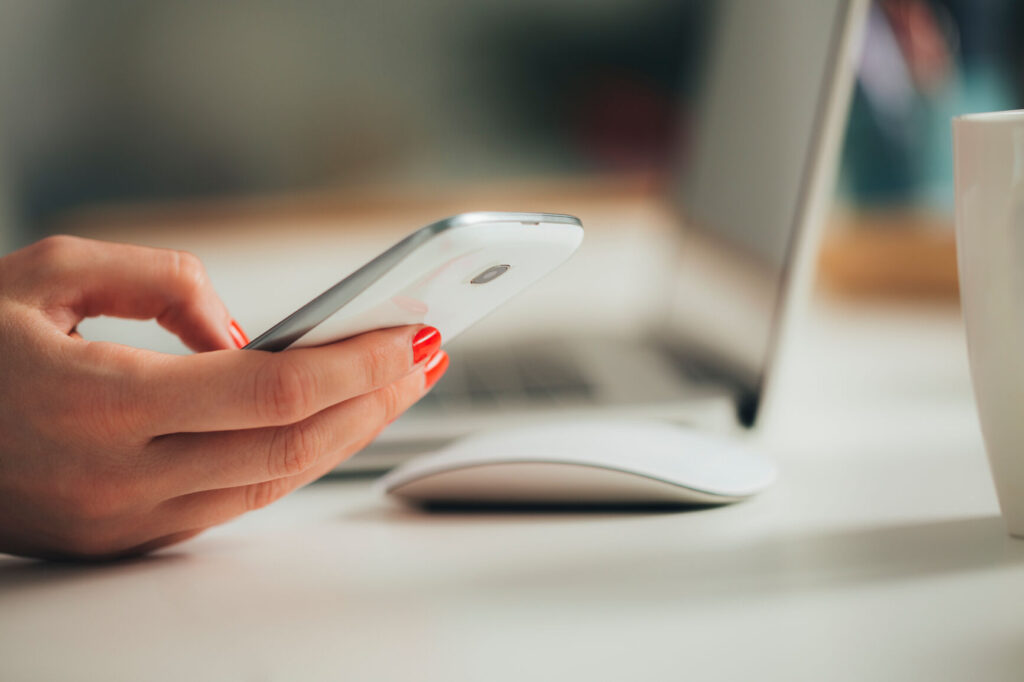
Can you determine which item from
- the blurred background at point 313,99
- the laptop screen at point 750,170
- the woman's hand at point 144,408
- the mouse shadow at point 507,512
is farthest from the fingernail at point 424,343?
the blurred background at point 313,99

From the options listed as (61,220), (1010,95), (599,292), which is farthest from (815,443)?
(61,220)

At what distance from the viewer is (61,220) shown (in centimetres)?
126

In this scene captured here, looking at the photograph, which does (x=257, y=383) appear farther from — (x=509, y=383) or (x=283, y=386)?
(x=509, y=383)

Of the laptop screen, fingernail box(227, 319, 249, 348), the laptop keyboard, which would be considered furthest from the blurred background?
fingernail box(227, 319, 249, 348)

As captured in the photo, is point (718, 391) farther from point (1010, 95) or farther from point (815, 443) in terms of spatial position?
point (1010, 95)

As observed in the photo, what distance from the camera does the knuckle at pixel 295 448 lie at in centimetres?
32

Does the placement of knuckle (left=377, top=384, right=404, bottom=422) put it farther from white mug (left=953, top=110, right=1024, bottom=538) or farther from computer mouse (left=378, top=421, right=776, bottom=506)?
white mug (left=953, top=110, right=1024, bottom=538)

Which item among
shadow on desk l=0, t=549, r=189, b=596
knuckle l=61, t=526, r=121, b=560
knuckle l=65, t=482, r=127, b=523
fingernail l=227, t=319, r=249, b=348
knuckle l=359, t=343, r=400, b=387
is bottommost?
shadow on desk l=0, t=549, r=189, b=596

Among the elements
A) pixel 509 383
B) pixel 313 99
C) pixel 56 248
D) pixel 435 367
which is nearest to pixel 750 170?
pixel 509 383

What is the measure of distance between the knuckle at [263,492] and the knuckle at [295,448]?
31 millimetres

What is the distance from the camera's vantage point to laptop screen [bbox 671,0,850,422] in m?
0.49

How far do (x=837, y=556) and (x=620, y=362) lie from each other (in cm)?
28

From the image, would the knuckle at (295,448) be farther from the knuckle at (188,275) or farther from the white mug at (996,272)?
the white mug at (996,272)

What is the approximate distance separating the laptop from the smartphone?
0.18 m
